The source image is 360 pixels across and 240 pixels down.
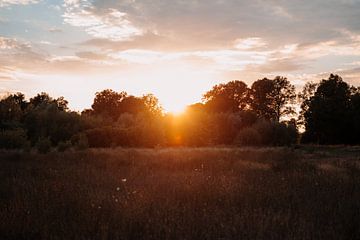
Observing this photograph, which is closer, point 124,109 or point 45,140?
point 45,140

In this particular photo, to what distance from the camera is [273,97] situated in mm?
83000

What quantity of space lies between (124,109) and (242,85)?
975 inches

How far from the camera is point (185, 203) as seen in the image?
7.50 meters

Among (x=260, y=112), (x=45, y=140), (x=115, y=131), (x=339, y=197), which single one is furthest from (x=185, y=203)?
(x=260, y=112)

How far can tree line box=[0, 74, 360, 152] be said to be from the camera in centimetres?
4575

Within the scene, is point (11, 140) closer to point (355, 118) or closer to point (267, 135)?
point (267, 135)

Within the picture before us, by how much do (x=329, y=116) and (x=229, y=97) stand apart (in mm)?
23312

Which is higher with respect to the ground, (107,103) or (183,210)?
(107,103)

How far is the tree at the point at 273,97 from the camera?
270 feet

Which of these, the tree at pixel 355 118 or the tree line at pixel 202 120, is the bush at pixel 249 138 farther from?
the tree at pixel 355 118

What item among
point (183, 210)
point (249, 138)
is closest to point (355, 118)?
point (249, 138)

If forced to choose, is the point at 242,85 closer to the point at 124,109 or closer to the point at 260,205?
the point at 124,109

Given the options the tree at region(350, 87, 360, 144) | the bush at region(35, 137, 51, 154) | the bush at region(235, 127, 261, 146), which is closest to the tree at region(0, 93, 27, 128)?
the bush at region(35, 137, 51, 154)

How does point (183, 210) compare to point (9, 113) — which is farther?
point (9, 113)
